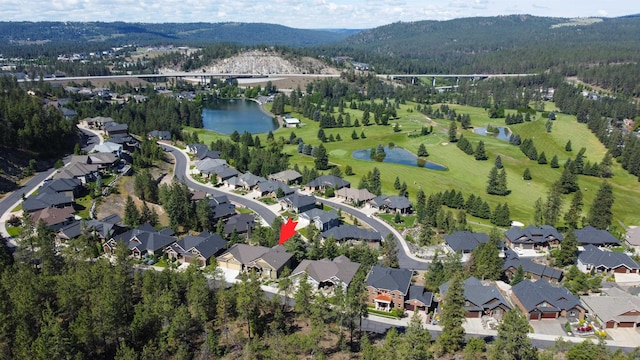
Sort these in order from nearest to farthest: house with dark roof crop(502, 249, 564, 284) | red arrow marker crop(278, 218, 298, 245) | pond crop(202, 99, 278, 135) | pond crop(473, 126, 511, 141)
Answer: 1. house with dark roof crop(502, 249, 564, 284)
2. red arrow marker crop(278, 218, 298, 245)
3. pond crop(473, 126, 511, 141)
4. pond crop(202, 99, 278, 135)

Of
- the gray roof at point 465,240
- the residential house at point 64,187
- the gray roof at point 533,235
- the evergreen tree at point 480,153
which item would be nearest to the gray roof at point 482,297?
the gray roof at point 465,240

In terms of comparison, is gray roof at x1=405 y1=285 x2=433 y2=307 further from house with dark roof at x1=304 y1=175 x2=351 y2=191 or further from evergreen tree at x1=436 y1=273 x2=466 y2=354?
house with dark roof at x1=304 y1=175 x2=351 y2=191

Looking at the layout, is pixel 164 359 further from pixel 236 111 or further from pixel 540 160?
pixel 236 111

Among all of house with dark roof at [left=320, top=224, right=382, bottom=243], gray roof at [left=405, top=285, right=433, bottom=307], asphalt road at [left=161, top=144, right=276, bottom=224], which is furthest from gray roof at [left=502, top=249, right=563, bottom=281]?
asphalt road at [left=161, top=144, right=276, bottom=224]

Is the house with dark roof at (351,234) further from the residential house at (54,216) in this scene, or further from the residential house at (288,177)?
the residential house at (54,216)

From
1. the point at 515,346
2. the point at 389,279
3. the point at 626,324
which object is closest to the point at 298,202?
the point at 389,279
